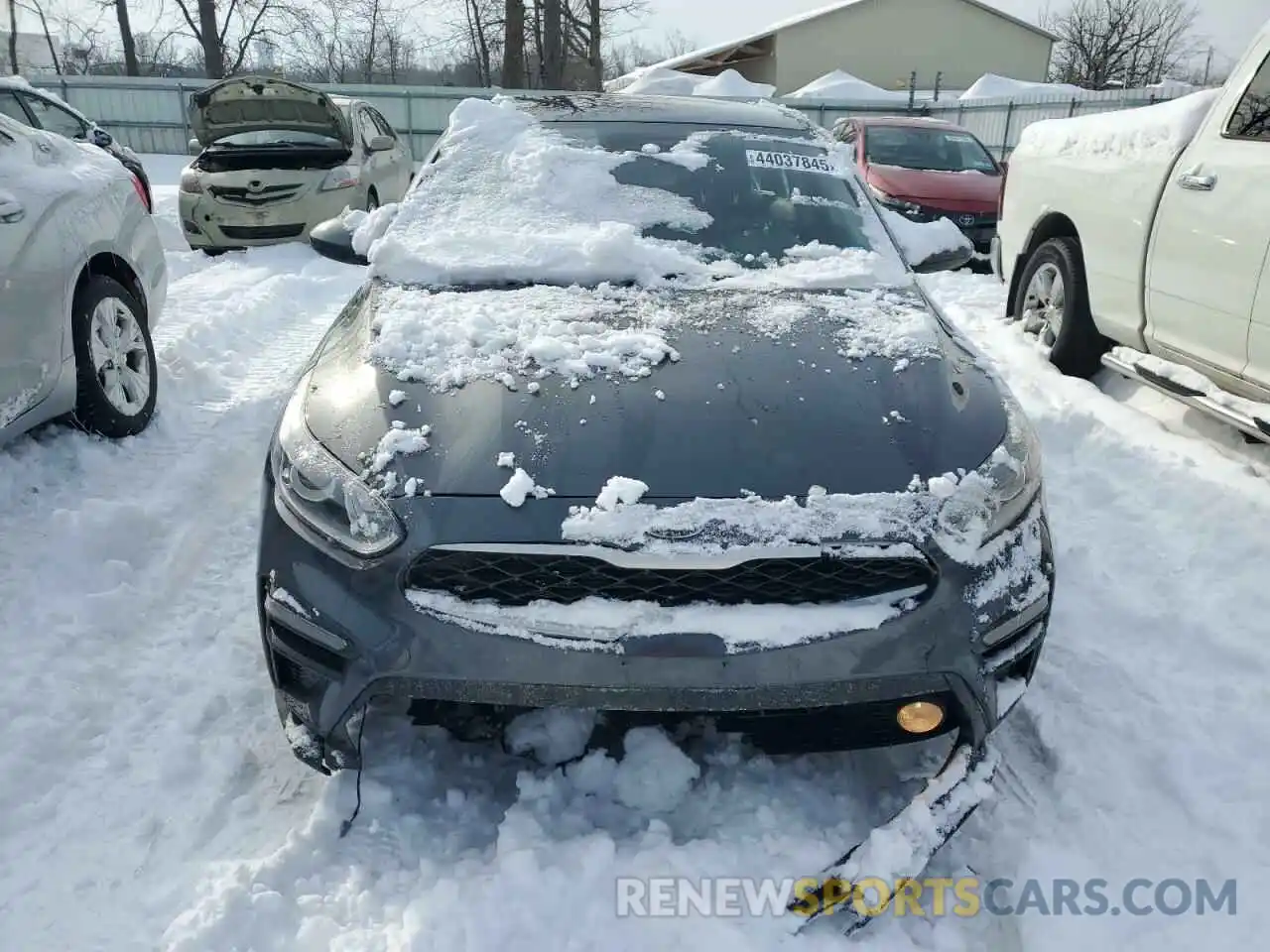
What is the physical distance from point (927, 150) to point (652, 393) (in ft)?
34.1

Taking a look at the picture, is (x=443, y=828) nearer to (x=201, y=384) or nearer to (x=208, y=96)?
(x=201, y=384)

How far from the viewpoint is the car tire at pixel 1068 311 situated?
5.38 metres

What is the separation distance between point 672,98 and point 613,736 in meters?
3.03

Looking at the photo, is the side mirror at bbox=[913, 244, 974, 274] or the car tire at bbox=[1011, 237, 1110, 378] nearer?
the side mirror at bbox=[913, 244, 974, 274]

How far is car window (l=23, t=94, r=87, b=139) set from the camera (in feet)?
30.5

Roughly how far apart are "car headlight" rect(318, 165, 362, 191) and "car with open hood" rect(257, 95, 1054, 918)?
23.7 feet

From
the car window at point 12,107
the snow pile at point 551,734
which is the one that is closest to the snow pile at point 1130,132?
the snow pile at point 551,734

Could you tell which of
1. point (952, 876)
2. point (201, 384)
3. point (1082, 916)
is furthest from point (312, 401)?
point (201, 384)

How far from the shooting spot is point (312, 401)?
7.73 ft

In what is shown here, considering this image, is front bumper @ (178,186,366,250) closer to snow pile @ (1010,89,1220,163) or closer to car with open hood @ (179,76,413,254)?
car with open hood @ (179,76,413,254)

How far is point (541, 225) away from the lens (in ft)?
10.6

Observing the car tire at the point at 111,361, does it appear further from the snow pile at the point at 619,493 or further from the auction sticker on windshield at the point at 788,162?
the snow pile at the point at 619,493

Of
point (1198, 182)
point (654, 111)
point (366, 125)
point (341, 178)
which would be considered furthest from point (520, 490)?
point (366, 125)

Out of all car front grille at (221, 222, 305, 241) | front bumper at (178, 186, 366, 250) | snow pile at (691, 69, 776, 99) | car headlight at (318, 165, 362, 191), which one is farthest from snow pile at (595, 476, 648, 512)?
snow pile at (691, 69, 776, 99)
